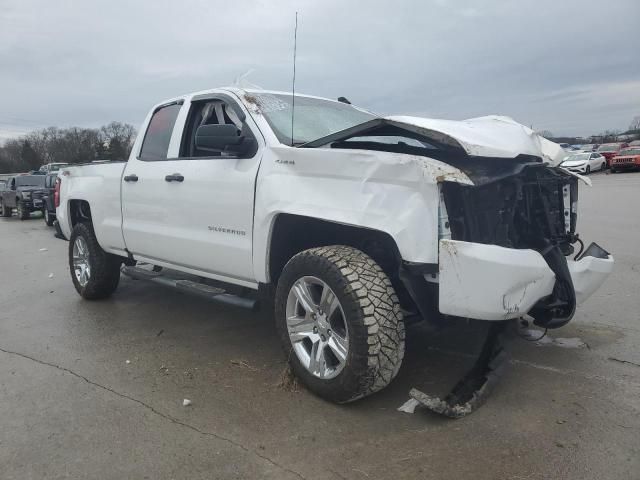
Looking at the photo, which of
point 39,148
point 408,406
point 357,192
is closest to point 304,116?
point 357,192

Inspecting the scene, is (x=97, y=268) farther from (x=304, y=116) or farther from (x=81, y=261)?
(x=304, y=116)

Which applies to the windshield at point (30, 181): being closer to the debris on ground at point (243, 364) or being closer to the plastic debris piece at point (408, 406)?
the debris on ground at point (243, 364)

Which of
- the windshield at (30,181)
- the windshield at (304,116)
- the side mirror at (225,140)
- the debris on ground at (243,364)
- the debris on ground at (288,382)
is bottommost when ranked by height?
the debris on ground at (243,364)

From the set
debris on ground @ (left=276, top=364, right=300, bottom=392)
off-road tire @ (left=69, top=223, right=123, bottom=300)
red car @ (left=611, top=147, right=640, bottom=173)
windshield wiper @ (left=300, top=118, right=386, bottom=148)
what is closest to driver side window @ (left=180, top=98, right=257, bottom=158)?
windshield wiper @ (left=300, top=118, right=386, bottom=148)

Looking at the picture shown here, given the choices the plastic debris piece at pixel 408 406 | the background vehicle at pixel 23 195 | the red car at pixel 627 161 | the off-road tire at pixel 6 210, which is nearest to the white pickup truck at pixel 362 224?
the plastic debris piece at pixel 408 406

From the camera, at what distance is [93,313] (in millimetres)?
5555

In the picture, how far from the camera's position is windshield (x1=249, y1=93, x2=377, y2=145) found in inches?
155

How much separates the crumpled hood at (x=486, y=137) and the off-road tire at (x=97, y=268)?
3.94 meters

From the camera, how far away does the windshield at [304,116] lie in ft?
12.9

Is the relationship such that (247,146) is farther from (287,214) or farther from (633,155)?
(633,155)

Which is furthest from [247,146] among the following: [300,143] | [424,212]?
[424,212]

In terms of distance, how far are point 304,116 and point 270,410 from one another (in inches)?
88.3

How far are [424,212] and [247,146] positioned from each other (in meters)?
1.49

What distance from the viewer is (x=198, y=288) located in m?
4.28
